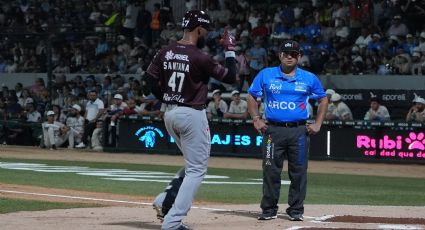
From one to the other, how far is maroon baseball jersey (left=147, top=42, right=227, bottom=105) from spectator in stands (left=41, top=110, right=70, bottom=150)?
62.5 feet

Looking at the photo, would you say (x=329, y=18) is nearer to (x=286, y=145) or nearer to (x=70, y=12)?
(x=70, y=12)

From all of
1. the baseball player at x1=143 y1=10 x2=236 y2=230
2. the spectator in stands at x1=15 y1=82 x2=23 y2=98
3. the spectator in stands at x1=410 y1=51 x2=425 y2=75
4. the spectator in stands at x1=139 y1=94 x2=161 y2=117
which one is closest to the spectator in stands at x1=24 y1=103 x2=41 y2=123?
the spectator in stands at x1=15 y1=82 x2=23 y2=98

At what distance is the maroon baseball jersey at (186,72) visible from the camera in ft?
27.5

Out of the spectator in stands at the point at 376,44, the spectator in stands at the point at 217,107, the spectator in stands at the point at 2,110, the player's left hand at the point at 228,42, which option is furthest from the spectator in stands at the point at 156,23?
the player's left hand at the point at 228,42

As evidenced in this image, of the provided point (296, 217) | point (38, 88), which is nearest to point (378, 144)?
point (38, 88)

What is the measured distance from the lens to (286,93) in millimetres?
9805

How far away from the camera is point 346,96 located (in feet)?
79.6

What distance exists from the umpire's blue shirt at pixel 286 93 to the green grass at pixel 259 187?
2.84 m

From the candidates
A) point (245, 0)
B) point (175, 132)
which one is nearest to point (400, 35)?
point (245, 0)

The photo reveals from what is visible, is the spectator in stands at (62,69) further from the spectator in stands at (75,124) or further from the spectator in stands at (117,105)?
the spectator in stands at (117,105)

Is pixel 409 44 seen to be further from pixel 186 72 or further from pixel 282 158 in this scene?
pixel 186 72

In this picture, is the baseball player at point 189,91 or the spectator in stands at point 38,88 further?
the spectator in stands at point 38,88

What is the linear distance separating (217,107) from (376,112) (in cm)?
436

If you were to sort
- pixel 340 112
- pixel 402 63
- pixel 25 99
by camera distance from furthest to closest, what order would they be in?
1. pixel 25 99
2. pixel 402 63
3. pixel 340 112
